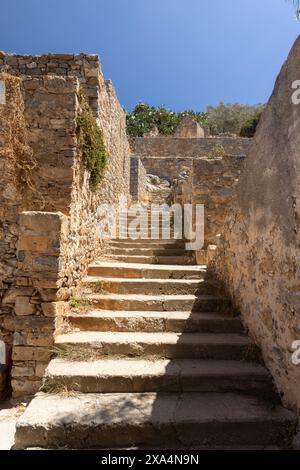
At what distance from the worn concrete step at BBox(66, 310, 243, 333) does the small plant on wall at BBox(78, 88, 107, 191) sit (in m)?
2.40

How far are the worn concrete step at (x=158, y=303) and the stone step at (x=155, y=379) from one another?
1107 mm

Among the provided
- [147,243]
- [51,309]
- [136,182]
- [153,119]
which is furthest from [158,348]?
[153,119]

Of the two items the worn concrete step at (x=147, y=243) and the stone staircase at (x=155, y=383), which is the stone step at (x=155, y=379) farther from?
the worn concrete step at (x=147, y=243)

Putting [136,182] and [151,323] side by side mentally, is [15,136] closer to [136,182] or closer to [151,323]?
[151,323]

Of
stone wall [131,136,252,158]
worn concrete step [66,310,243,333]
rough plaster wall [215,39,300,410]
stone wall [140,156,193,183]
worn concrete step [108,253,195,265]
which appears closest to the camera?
rough plaster wall [215,39,300,410]

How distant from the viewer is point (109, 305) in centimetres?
418

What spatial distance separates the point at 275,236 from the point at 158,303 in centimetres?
175

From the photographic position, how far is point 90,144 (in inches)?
198

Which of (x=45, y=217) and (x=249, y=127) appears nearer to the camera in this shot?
(x=45, y=217)

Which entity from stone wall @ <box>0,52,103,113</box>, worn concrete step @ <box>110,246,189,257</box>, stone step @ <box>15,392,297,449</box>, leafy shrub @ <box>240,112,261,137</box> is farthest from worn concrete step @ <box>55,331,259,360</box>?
leafy shrub @ <box>240,112,261,137</box>

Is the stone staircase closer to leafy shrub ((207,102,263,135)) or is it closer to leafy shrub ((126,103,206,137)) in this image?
leafy shrub ((126,103,206,137))

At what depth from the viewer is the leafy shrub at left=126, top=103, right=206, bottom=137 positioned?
2838 cm

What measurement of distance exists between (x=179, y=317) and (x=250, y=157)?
1.96m

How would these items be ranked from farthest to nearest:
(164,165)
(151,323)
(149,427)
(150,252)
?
(164,165), (150,252), (151,323), (149,427)
